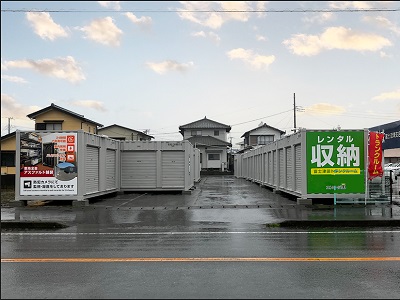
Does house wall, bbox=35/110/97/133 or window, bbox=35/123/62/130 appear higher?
house wall, bbox=35/110/97/133

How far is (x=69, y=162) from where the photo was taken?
639 inches

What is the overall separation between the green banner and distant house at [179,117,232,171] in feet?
128

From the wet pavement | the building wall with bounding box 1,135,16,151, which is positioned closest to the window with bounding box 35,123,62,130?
the building wall with bounding box 1,135,16,151

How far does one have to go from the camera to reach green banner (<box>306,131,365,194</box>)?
627 inches

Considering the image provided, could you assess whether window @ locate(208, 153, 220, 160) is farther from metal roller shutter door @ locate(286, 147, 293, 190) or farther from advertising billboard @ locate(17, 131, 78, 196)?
advertising billboard @ locate(17, 131, 78, 196)

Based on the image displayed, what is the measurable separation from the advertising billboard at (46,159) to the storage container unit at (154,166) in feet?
21.2

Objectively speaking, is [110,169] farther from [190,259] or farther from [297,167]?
[190,259]

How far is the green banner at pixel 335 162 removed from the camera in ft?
52.2

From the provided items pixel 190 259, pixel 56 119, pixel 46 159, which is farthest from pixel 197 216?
pixel 56 119

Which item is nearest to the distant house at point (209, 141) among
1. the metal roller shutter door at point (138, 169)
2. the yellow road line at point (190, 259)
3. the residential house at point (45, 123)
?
the residential house at point (45, 123)

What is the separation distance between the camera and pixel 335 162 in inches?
631

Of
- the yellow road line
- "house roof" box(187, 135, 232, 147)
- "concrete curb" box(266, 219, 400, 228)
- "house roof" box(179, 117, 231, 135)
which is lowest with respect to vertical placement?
the yellow road line

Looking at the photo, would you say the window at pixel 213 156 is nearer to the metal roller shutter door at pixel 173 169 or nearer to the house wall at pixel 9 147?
the house wall at pixel 9 147

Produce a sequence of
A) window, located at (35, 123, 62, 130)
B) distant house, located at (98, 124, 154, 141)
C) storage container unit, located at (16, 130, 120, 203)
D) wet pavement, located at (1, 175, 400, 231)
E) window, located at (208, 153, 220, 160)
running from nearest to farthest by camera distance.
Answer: wet pavement, located at (1, 175, 400, 231) → storage container unit, located at (16, 130, 120, 203) → window, located at (35, 123, 62, 130) → distant house, located at (98, 124, 154, 141) → window, located at (208, 153, 220, 160)
